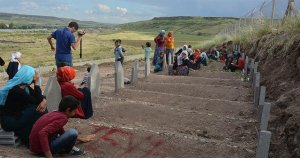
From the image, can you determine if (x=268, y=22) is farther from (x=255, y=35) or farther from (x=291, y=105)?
(x=291, y=105)

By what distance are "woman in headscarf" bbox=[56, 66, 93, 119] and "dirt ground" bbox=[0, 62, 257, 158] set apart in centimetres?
17

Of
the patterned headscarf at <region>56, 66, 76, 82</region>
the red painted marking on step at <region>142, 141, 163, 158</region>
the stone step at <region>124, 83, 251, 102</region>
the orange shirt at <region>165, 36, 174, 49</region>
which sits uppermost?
the orange shirt at <region>165, 36, 174, 49</region>

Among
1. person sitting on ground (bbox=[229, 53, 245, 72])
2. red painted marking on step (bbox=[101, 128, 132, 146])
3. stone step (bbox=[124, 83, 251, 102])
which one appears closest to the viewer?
red painted marking on step (bbox=[101, 128, 132, 146])

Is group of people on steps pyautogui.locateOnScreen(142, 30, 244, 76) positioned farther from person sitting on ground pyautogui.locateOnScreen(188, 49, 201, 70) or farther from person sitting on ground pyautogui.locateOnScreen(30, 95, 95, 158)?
person sitting on ground pyautogui.locateOnScreen(30, 95, 95, 158)

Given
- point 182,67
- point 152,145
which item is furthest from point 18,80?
point 182,67

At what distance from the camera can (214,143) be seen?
282 inches

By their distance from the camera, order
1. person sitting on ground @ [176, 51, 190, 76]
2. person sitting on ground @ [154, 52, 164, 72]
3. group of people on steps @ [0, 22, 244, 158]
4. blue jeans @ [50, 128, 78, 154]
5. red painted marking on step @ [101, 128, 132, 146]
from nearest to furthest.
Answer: group of people on steps @ [0, 22, 244, 158]
blue jeans @ [50, 128, 78, 154]
red painted marking on step @ [101, 128, 132, 146]
person sitting on ground @ [176, 51, 190, 76]
person sitting on ground @ [154, 52, 164, 72]

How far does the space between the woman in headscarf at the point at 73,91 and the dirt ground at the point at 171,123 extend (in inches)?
6.8

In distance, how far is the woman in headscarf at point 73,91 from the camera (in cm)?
800

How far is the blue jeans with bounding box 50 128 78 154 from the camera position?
6.15 meters

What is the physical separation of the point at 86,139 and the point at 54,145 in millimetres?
910

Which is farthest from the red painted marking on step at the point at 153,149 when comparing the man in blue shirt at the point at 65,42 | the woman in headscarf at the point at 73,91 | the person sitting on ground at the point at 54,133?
the man in blue shirt at the point at 65,42

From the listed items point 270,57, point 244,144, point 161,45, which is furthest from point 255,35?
point 244,144

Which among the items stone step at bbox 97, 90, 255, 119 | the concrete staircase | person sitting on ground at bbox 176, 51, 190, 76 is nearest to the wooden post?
the concrete staircase
